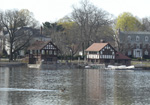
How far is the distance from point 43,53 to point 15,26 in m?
9.09

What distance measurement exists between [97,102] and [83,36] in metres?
67.8

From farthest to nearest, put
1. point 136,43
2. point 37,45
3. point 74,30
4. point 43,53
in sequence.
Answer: point 136,43 → point 74,30 → point 37,45 → point 43,53

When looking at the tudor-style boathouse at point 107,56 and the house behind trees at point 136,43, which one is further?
the house behind trees at point 136,43

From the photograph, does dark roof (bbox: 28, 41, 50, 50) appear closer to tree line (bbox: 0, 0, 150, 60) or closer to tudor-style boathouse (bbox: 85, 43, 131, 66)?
tree line (bbox: 0, 0, 150, 60)

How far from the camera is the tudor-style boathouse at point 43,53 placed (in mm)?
89750

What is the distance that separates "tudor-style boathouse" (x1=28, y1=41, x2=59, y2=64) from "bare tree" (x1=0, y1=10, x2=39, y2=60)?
318cm

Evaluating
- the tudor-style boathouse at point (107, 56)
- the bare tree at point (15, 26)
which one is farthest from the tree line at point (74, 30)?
the tudor-style boathouse at point (107, 56)

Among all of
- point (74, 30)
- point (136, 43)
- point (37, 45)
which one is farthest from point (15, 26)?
point (136, 43)

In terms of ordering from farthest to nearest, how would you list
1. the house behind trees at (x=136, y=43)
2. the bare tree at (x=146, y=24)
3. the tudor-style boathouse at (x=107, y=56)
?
the bare tree at (x=146, y=24)
the house behind trees at (x=136, y=43)
the tudor-style boathouse at (x=107, y=56)

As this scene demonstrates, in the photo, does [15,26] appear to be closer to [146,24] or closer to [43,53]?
[43,53]

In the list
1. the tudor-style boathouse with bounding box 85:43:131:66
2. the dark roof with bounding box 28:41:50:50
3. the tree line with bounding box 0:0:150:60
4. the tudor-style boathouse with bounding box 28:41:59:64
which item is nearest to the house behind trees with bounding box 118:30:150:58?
the tree line with bounding box 0:0:150:60

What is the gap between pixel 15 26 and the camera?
9038cm

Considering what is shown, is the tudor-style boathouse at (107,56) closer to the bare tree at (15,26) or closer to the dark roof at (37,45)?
the dark roof at (37,45)

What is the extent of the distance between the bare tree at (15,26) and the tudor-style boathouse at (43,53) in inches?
125
